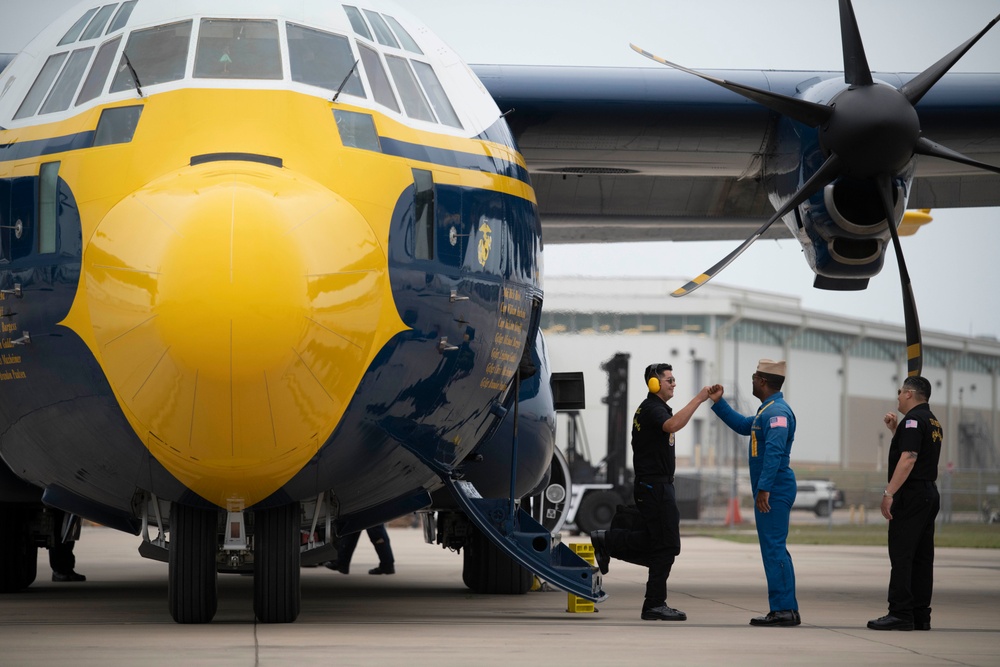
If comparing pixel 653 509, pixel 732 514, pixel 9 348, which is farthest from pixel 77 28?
pixel 732 514

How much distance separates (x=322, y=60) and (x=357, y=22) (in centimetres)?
52

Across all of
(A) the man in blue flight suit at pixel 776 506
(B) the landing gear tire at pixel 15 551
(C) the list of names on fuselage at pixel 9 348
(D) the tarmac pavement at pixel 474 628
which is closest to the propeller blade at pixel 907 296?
(A) the man in blue flight suit at pixel 776 506

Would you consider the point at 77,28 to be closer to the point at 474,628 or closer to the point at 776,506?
the point at 474,628

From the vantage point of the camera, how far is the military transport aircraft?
6145mm

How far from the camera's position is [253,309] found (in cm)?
597

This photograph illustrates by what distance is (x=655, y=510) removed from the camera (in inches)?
348

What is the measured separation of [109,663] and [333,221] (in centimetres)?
229

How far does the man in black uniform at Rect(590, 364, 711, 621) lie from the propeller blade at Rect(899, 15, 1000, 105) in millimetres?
2786

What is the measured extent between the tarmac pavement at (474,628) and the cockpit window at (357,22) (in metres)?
3.44

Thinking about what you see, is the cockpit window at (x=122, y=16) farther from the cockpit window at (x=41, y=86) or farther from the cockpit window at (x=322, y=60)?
the cockpit window at (x=322, y=60)

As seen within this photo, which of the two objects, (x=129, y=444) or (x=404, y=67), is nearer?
(x=129, y=444)

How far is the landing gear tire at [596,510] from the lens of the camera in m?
28.9

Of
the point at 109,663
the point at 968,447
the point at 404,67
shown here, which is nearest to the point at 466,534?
the point at 404,67

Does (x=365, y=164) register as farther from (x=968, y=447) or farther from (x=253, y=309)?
(x=968, y=447)
